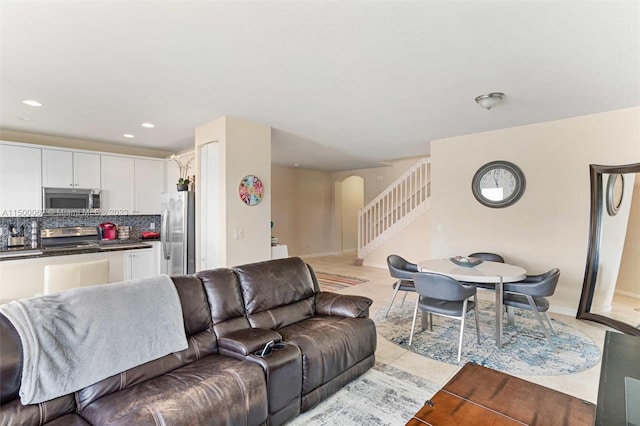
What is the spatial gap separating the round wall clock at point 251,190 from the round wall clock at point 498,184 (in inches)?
132

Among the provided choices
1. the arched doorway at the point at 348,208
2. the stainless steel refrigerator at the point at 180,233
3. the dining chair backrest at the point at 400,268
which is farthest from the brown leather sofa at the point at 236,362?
the arched doorway at the point at 348,208

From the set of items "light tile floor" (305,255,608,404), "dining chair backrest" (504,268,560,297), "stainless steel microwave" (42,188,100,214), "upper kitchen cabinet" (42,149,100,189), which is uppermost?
"upper kitchen cabinet" (42,149,100,189)

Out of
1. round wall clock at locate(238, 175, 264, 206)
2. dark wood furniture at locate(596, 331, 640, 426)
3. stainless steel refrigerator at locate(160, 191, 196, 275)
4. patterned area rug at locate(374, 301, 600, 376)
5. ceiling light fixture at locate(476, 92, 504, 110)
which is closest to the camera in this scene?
dark wood furniture at locate(596, 331, 640, 426)

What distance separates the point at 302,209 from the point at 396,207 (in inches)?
121

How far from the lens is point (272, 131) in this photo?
15.6 feet

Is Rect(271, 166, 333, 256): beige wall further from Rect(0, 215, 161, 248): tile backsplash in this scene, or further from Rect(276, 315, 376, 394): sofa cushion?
Rect(276, 315, 376, 394): sofa cushion

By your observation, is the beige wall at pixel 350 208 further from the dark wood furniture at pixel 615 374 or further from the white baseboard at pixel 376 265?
the dark wood furniture at pixel 615 374

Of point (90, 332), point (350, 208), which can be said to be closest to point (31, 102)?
point (90, 332)

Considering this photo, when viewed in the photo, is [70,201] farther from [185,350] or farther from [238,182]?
[185,350]

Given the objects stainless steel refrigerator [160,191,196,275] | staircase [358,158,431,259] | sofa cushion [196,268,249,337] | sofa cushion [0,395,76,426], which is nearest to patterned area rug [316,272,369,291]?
staircase [358,158,431,259]

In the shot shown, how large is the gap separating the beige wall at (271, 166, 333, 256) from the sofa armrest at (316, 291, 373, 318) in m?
5.75

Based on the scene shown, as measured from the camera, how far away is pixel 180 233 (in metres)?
4.58

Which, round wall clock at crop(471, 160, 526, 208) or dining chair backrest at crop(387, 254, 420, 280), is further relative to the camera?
round wall clock at crop(471, 160, 526, 208)

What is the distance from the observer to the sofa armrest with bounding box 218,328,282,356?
2.02 meters
